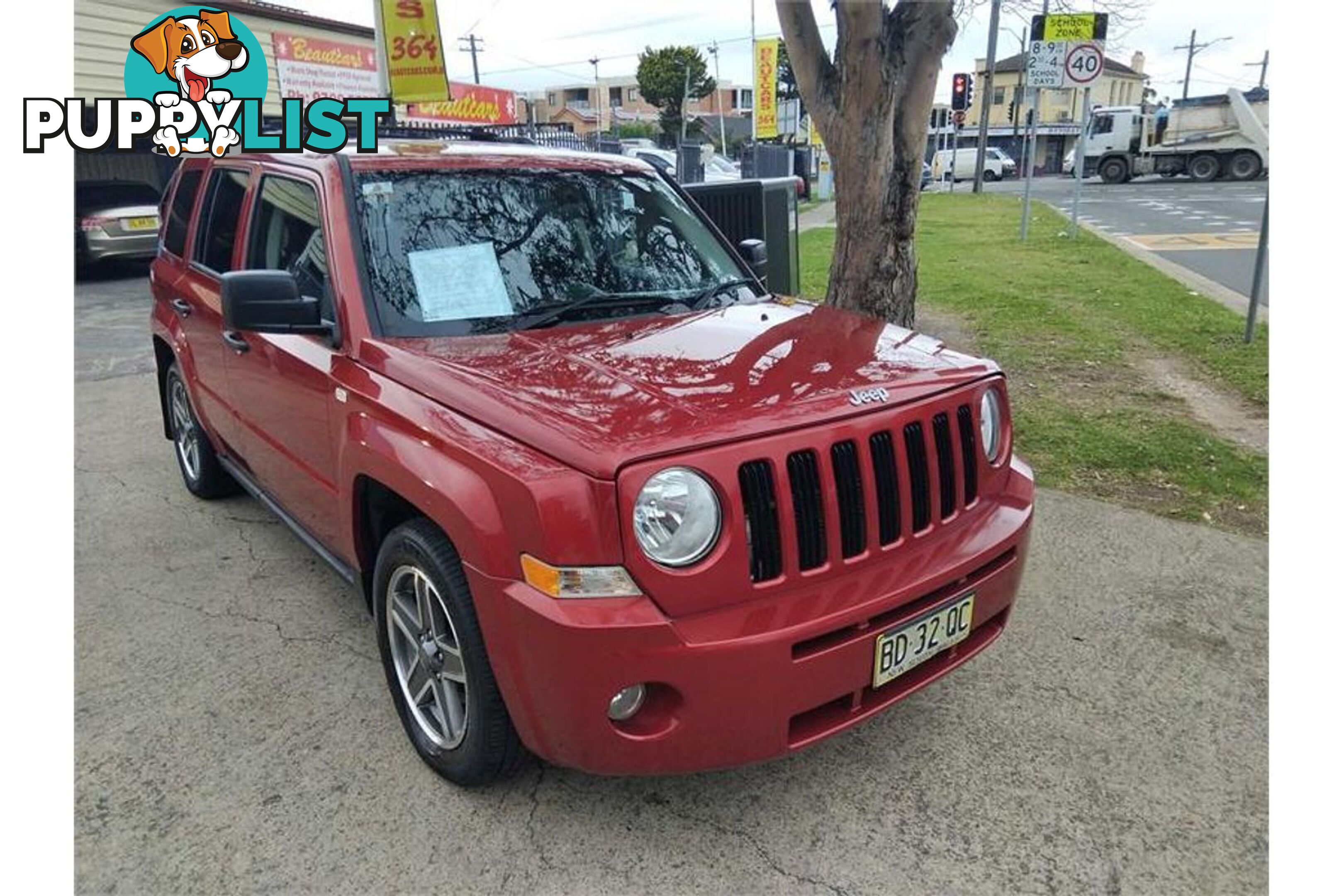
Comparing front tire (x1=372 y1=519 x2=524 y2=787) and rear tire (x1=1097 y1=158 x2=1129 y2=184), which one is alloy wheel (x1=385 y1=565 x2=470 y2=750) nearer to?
front tire (x1=372 y1=519 x2=524 y2=787)

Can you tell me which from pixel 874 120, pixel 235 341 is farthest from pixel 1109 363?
pixel 235 341

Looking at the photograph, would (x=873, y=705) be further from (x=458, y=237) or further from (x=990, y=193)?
(x=990, y=193)

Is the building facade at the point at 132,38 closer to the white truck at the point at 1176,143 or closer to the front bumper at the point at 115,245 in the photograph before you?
the front bumper at the point at 115,245

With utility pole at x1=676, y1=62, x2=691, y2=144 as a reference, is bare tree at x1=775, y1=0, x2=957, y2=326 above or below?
below

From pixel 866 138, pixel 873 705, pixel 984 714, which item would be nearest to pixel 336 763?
pixel 873 705

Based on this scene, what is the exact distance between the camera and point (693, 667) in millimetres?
2137

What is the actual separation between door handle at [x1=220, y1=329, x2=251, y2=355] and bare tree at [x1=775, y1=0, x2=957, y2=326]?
161 inches

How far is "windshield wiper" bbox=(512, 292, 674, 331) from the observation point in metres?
3.07

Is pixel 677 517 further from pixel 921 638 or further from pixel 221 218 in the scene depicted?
pixel 221 218

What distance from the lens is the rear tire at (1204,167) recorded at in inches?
1276

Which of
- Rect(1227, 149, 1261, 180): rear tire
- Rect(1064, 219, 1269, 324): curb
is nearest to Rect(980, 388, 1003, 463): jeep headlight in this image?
Rect(1064, 219, 1269, 324): curb

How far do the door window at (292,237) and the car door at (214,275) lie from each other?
275 millimetres

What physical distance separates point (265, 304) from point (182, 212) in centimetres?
241

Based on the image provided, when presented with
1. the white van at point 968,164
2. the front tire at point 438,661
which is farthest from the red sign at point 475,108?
the white van at point 968,164
